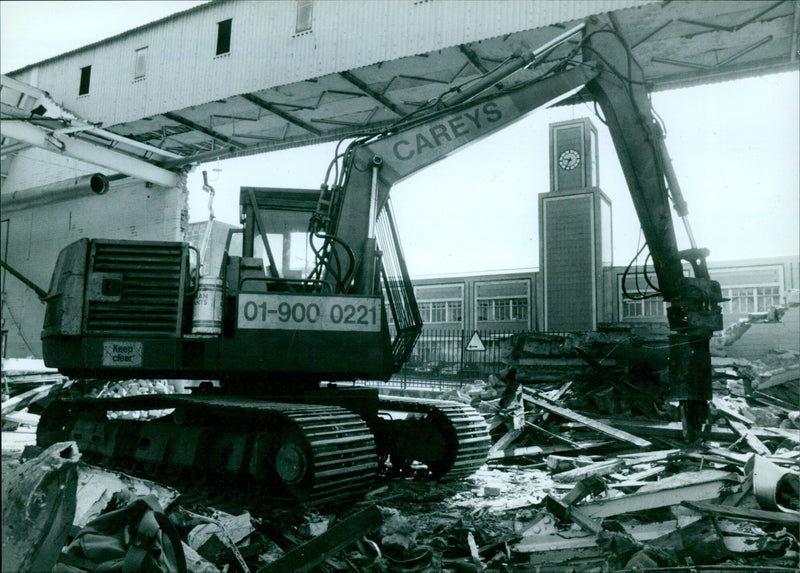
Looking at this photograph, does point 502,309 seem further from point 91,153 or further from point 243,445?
point 243,445

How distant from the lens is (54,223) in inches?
786

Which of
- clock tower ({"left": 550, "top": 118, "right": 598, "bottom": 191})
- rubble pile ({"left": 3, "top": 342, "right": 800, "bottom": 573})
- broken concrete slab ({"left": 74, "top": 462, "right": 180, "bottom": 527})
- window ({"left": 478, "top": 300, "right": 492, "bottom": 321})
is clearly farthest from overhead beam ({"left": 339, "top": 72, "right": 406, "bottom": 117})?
window ({"left": 478, "top": 300, "right": 492, "bottom": 321})

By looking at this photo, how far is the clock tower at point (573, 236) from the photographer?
100ft

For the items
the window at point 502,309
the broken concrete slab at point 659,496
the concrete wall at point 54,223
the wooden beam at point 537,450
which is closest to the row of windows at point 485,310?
the window at point 502,309

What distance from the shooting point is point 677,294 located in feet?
23.5

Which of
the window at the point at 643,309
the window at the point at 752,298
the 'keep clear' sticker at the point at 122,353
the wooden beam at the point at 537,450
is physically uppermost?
the window at the point at 752,298

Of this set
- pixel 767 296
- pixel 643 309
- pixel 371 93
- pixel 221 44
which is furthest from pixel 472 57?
pixel 767 296

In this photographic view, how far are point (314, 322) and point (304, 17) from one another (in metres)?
10.5

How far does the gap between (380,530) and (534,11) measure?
9.57m

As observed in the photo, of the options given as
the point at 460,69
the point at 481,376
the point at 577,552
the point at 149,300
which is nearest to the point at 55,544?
the point at 577,552

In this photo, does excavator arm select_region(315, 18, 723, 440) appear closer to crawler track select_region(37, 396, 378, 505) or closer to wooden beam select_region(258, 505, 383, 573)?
crawler track select_region(37, 396, 378, 505)

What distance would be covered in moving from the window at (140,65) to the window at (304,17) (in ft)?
15.4

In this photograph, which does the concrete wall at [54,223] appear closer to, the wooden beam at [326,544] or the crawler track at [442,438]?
the crawler track at [442,438]

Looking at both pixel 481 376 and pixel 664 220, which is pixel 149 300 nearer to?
pixel 664 220
